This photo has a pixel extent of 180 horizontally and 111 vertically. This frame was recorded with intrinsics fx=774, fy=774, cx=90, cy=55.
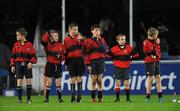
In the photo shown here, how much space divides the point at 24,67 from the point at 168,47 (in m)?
6.83

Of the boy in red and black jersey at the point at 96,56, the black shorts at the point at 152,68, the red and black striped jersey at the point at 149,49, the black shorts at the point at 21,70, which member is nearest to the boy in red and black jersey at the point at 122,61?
the red and black striped jersey at the point at 149,49

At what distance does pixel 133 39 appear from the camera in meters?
25.9

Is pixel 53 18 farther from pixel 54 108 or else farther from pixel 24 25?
pixel 54 108

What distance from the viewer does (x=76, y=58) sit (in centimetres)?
2070

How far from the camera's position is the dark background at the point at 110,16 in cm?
2589

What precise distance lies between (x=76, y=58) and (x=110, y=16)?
5.68m

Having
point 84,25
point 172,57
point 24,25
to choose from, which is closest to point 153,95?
point 172,57

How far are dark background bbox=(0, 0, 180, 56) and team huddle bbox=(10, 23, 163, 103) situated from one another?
4.25m

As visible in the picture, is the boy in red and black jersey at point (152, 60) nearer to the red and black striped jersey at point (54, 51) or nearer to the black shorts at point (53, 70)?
the red and black striped jersey at point (54, 51)

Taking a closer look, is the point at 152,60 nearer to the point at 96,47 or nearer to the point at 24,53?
the point at 96,47

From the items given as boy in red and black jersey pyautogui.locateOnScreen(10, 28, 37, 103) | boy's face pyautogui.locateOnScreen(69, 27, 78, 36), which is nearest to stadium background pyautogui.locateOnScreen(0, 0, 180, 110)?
boy in red and black jersey pyautogui.locateOnScreen(10, 28, 37, 103)

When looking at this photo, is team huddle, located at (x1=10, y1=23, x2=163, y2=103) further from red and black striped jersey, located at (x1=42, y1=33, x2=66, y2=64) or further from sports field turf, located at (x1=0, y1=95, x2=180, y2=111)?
sports field turf, located at (x1=0, y1=95, x2=180, y2=111)

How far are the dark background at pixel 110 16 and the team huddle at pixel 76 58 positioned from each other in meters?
4.25

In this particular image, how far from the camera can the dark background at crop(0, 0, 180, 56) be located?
84.9 ft
